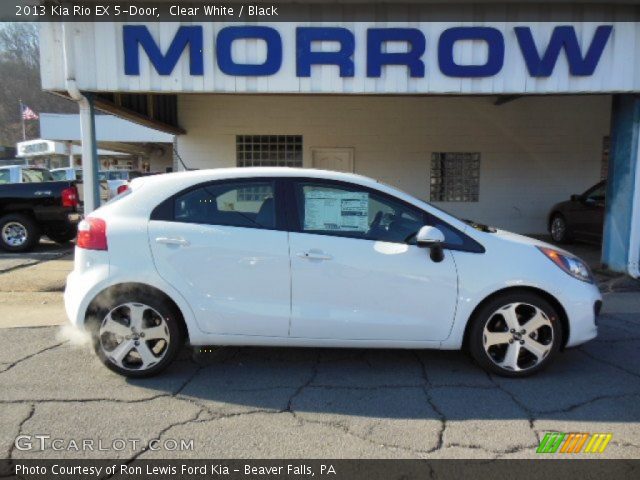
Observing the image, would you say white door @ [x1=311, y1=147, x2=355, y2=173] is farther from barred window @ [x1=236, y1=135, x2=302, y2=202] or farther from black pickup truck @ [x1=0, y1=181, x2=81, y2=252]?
black pickup truck @ [x1=0, y1=181, x2=81, y2=252]

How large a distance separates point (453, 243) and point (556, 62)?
4.40 m

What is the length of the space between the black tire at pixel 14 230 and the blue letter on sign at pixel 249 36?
18.3 feet

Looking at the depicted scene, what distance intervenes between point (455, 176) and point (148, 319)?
1009cm

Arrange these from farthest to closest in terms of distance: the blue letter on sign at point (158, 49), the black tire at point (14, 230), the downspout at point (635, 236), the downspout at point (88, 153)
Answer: the black tire at point (14, 230) < the downspout at point (635, 236) < the downspout at point (88, 153) < the blue letter on sign at point (158, 49)

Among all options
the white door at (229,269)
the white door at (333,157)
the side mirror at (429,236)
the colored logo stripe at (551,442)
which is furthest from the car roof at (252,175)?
the white door at (333,157)

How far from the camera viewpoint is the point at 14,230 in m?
9.48

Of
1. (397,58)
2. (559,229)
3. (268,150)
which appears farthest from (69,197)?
(559,229)

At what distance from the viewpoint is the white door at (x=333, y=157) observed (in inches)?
480

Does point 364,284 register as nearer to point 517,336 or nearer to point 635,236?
point 517,336

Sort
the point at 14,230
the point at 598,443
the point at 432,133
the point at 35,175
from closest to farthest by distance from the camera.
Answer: the point at 598,443
the point at 14,230
the point at 35,175
the point at 432,133

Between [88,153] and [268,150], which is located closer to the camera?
[88,153]

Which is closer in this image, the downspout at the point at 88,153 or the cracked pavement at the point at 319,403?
the cracked pavement at the point at 319,403

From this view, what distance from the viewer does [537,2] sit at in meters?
6.59

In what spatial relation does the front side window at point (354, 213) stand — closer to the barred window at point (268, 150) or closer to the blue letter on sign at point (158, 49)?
the blue letter on sign at point (158, 49)
